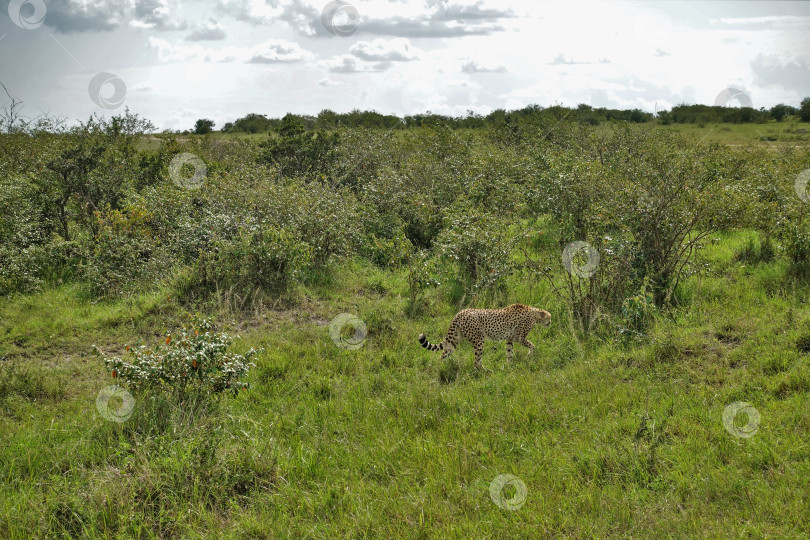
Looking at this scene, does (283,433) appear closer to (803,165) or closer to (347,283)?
(347,283)

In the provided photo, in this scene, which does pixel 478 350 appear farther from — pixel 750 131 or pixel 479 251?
pixel 750 131

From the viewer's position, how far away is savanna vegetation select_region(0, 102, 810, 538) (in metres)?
4.45

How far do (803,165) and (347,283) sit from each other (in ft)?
37.2

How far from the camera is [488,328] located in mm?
7477

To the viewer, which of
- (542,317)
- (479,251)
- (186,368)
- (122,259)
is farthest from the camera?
(122,259)

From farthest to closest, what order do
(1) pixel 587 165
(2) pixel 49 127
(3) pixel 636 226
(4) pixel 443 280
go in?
1. (2) pixel 49 127
2. (1) pixel 587 165
3. (4) pixel 443 280
4. (3) pixel 636 226

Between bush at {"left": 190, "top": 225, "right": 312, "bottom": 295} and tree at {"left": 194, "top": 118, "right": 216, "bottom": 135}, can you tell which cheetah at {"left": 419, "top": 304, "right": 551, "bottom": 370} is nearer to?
bush at {"left": 190, "top": 225, "right": 312, "bottom": 295}

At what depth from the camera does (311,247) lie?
10.9 metres

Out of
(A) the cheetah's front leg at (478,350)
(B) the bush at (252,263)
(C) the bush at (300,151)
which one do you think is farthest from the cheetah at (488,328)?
(C) the bush at (300,151)

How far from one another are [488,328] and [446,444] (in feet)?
8.00

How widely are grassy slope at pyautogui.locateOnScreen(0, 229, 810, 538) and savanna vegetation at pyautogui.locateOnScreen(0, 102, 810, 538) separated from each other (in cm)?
3

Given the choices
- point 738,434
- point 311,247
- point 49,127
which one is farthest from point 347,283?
point 49,127

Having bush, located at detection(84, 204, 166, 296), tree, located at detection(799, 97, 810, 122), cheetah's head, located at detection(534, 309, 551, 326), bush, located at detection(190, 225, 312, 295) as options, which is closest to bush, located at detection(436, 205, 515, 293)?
cheetah's head, located at detection(534, 309, 551, 326)

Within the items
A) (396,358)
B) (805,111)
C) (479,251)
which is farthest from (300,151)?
(805,111)
